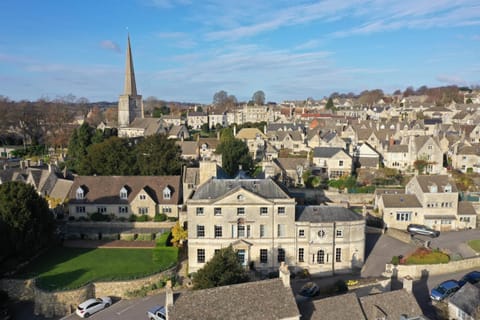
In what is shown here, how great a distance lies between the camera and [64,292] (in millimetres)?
32344

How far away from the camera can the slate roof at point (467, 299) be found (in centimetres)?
2659

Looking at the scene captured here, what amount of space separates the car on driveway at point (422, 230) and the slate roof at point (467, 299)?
1772 centimetres

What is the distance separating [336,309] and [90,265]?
24319mm

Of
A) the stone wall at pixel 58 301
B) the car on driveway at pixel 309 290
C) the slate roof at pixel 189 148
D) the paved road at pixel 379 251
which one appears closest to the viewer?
the car on driveway at pixel 309 290

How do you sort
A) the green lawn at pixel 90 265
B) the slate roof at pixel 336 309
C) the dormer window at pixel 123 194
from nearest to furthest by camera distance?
the slate roof at pixel 336 309 → the green lawn at pixel 90 265 → the dormer window at pixel 123 194

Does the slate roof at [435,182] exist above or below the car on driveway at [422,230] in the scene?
above

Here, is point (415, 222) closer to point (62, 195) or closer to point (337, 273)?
point (337, 273)

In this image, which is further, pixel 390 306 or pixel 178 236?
pixel 178 236

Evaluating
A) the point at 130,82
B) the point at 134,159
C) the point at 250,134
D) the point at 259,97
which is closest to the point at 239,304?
the point at 134,159

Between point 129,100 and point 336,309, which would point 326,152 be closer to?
point 336,309

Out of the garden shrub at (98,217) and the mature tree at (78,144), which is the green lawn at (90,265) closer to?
the garden shrub at (98,217)

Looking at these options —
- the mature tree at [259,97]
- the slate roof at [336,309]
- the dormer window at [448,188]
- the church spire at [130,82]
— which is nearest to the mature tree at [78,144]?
the church spire at [130,82]

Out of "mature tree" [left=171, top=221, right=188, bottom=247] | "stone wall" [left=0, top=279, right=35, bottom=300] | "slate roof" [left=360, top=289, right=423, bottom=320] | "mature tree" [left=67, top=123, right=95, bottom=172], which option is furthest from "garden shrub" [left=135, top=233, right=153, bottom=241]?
"mature tree" [left=67, top=123, right=95, bottom=172]

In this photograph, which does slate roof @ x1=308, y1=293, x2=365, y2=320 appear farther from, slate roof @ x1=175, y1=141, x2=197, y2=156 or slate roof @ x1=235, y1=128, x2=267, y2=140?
slate roof @ x1=235, y1=128, x2=267, y2=140
